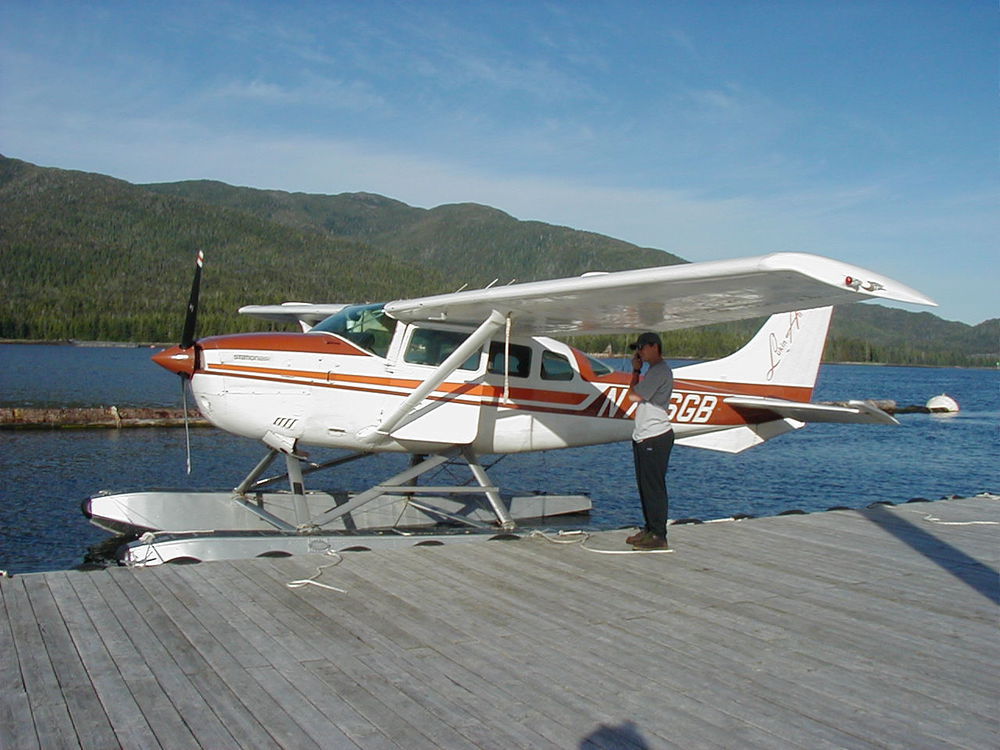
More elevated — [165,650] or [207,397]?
[207,397]

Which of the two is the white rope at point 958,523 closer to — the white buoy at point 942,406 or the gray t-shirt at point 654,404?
the gray t-shirt at point 654,404

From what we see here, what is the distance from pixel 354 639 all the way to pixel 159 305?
136 m

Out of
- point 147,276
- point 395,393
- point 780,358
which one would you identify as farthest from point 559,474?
point 147,276

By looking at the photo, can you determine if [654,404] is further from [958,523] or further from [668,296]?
[958,523]

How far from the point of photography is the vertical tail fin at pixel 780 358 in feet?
35.2

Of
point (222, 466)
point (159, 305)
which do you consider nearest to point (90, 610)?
point (222, 466)

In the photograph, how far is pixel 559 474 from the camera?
786 inches

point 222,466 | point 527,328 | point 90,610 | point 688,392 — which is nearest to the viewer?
point 90,610

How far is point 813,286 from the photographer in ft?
18.3

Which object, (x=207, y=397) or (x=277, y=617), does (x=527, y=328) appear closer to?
(x=207, y=397)

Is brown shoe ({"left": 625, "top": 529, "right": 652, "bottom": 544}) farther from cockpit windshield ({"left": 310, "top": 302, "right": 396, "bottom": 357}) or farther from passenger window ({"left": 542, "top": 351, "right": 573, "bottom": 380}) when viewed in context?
cockpit windshield ({"left": 310, "top": 302, "right": 396, "bottom": 357})

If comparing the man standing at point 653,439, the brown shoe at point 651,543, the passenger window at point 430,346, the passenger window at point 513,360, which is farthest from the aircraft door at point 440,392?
the brown shoe at point 651,543

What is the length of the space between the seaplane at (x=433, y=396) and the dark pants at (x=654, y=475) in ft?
3.90

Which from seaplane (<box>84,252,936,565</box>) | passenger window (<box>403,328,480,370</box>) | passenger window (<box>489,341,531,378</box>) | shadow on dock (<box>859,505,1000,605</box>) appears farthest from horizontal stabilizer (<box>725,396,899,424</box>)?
passenger window (<box>403,328,480,370</box>)
